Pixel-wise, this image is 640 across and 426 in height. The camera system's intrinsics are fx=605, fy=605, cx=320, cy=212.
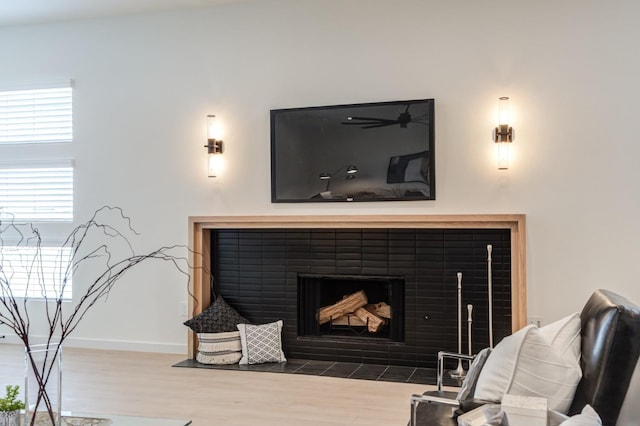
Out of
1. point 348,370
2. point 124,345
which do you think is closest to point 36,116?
point 124,345

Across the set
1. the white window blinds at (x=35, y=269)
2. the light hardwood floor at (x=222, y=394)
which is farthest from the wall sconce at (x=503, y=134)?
the white window blinds at (x=35, y=269)

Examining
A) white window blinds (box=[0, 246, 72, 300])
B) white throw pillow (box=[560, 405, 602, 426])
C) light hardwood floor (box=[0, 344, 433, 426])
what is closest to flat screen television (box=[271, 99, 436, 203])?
light hardwood floor (box=[0, 344, 433, 426])

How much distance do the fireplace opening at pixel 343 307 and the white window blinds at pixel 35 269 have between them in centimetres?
240

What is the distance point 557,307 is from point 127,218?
3.84 meters

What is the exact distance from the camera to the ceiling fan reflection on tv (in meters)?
4.86

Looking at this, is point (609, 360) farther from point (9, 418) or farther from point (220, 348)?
point (220, 348)

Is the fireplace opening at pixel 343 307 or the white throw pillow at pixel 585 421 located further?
the fireplace opening at pixel 343 307

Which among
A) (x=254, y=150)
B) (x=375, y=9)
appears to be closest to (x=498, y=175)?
(x=375, y=9)

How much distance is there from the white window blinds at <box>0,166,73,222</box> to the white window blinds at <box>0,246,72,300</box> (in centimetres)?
32

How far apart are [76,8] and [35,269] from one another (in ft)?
8.39

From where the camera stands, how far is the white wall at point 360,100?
454cm

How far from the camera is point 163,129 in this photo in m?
5.58

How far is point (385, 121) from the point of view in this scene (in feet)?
16.2

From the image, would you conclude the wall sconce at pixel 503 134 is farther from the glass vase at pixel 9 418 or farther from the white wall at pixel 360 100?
the glass vase at pixel 9 418
